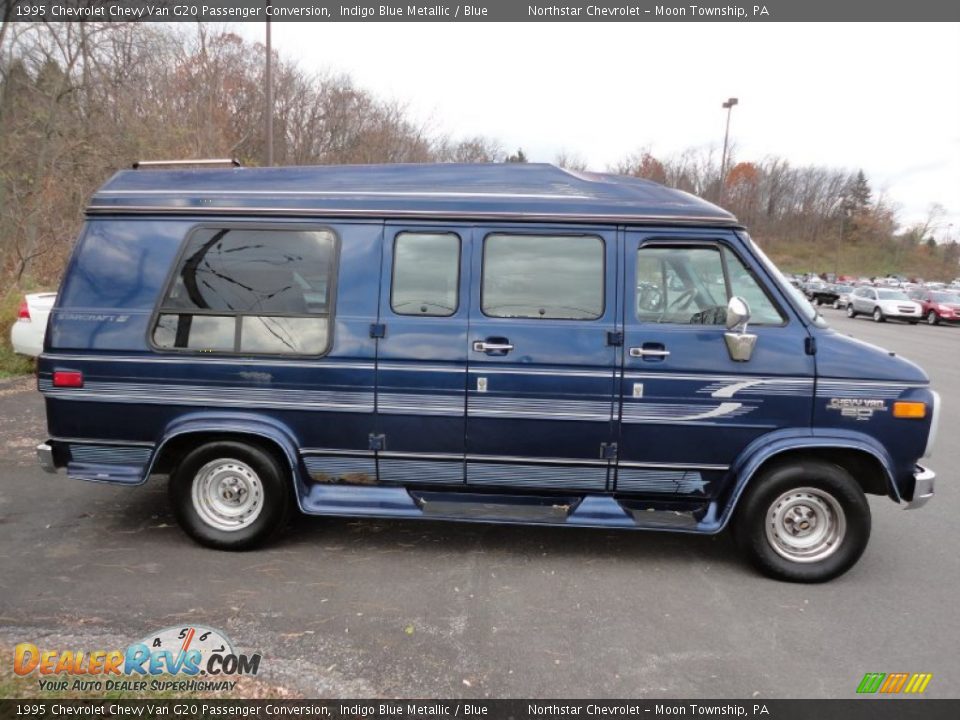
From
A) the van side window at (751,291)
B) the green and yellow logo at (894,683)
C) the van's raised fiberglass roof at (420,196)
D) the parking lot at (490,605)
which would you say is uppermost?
the van's raised fiberglass roof at (420,196)

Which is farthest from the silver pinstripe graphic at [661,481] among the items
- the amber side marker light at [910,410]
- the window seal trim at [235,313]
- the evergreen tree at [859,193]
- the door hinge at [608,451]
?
the evergreen tree at [859,193]

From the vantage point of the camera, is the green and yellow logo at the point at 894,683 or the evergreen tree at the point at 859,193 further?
the evergreen tree at the point at 859,193

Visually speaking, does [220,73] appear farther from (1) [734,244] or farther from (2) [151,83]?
(1) [734,244]

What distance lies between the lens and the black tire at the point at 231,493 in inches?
155

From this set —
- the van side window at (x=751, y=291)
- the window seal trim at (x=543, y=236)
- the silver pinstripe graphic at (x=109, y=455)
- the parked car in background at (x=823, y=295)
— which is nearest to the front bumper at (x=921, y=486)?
the van side window at (x=751, y=291)

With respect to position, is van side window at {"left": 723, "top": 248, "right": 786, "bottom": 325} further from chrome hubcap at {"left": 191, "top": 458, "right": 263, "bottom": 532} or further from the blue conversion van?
chrome hubcap at {"left": 191, "top": 458, "right": 263, "bottom": 532}

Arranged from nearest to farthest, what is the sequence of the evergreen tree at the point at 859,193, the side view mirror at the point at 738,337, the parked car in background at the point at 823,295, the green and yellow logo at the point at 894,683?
the green and yellow logo at the point at 894,683 < the side view mirror at the point at 738,337 < the parked car in background at the point at 823,295 < the evergreen tree at the point at 859,193

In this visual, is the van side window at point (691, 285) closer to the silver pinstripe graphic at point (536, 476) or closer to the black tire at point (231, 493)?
the silver pinstripe graphic at point (536, 476)

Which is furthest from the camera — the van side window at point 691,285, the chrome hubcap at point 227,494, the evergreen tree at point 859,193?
the evergreen tree at point 859,193

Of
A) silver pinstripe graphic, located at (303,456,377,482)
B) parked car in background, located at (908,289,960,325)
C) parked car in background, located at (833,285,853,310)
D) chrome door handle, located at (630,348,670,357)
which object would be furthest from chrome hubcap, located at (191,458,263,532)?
parked car in background, located at (833,285,853,310)

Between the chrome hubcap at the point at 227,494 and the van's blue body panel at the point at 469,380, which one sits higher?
the van's blue body panel at the point at 469,380

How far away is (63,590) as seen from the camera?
345 cm

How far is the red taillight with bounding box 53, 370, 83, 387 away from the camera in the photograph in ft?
12.8

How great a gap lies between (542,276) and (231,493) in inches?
101
